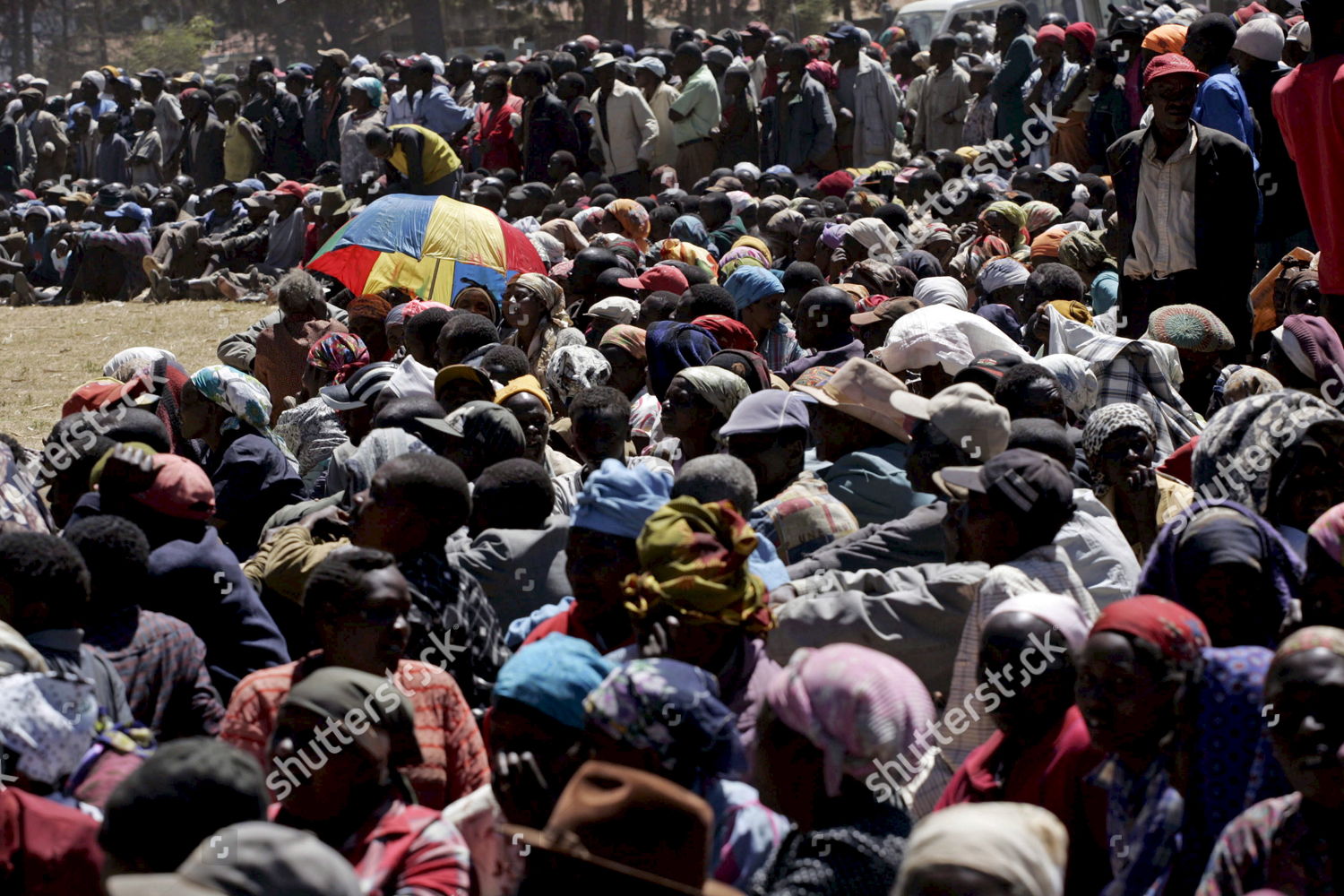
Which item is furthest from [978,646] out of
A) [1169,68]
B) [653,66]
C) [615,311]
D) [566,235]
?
[653,66]

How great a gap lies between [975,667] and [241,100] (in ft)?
62.7

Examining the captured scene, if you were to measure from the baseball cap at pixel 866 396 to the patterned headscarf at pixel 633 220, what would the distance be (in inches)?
274

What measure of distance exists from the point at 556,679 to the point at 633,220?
929cm

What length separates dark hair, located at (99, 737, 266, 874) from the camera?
247 centimetres

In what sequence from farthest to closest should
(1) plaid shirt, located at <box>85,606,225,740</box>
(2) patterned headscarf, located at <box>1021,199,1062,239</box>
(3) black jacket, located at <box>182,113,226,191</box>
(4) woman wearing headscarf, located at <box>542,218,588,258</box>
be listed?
(3) black jacket, located at <box>182,113,226,191</box>, (4) woman wearing headscarf, located at <box>542,218,588,258</box>, (2) patterned headscarf, located at <box>1021,199,1062,239</box>, (1) plaid shirt, located at <box>85,606,225,740</box>

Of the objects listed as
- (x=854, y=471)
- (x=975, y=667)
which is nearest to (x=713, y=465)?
(x=854, y=471)

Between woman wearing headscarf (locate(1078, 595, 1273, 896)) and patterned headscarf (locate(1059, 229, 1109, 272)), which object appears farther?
patterned headscarf (locate(1059, 229, 1109, 272))

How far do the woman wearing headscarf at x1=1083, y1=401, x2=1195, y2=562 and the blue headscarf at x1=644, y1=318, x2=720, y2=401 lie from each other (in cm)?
209

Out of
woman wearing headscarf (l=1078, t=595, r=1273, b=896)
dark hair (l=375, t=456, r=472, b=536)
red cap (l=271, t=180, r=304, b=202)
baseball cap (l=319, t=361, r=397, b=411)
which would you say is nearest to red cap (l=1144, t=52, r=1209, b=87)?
baseball cap (l=319, t=361, r=397, b=411)

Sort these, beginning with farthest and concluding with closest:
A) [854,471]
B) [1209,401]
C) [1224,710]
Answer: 1. [1209,401]
2. [854,471]
3. [1224,710]

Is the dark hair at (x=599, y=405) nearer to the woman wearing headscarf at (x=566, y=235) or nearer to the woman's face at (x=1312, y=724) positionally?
the woman's face at (x=1312, y=724)

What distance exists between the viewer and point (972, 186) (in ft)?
37.3

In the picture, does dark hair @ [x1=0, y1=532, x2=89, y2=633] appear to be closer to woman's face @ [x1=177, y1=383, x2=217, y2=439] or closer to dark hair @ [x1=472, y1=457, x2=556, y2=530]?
dark hair @ [x1=472, y1=457, x2=556, y2=530]

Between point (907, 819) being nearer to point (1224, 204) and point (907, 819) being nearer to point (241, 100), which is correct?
point (1224, 204)
